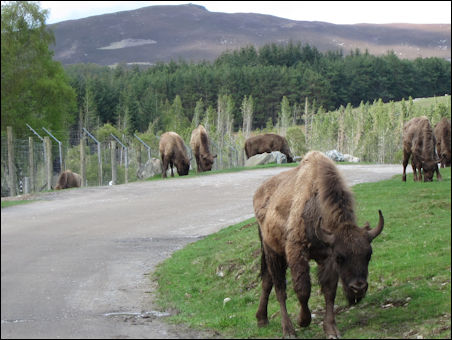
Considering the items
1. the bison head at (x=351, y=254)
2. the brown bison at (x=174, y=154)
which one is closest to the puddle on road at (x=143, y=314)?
the bison head at (x=351, y=254)

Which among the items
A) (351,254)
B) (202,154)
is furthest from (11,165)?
(202,154)

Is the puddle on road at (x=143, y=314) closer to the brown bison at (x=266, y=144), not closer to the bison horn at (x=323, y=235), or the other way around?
the bison horn at (x=323, y=235)

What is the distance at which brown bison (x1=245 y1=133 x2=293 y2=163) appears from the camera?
1718 inches

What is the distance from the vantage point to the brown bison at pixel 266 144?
143 ft

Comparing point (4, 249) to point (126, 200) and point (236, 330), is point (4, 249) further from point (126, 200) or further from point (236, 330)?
point (126, 200)

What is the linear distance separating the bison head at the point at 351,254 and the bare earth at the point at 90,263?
1815 millimetres

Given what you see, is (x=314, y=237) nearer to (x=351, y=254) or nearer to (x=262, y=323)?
(x=351, y=254)

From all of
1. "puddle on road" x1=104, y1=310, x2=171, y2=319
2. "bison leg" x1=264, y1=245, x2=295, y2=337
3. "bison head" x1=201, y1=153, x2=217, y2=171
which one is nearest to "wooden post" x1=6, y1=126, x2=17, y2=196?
"puddle on road" x1=104, y1=310, x2=171, y2=319

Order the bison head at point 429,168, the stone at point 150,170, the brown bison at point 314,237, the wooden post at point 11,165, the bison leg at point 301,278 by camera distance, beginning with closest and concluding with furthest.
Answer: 1. the wooden post at point 11,165
2. the brown bison at point 314,237
3. the bison leg at point 301,278
4. the bison head at point 429,168
5. the stone at point 150,170

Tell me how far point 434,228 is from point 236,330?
15.4 feet

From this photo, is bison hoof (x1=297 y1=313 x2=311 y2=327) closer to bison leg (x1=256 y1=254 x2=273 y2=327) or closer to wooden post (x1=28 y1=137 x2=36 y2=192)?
bison leg (x1=256 y1=254 x2=273 y2=327)

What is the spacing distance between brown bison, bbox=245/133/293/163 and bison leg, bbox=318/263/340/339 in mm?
37246

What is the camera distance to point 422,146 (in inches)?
755

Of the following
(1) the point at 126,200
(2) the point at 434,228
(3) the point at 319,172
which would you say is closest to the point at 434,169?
(2) the point at 434,228
